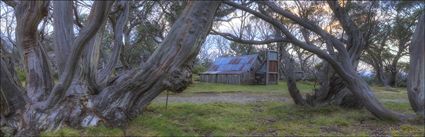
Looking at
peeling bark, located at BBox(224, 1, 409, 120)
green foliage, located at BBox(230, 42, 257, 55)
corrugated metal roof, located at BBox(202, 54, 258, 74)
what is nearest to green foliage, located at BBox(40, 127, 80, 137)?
peeling bark, located at BBox(224, 1, 409, 120)

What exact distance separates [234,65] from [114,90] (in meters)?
17.4

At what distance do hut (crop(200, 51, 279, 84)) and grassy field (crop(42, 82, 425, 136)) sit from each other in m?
12.3

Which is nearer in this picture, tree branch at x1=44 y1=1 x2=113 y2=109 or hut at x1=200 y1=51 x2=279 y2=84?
tree branch at x1=44 y1=1 x2=113 y2=109

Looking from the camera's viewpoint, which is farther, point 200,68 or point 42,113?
point 200,68

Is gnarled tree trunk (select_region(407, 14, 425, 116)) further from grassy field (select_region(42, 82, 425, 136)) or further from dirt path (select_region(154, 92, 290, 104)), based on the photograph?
dirt path (select_region(154, 92, 290, 104))

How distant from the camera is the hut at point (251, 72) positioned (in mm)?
21094

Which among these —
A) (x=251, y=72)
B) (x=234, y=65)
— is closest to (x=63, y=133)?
(x=251, y=72)

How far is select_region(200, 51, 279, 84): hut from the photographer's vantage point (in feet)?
69.2

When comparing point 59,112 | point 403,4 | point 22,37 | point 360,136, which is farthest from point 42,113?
point 403,4

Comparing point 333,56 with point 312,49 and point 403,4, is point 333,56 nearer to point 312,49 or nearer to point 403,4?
point 312,49

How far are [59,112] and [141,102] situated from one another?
122 cm

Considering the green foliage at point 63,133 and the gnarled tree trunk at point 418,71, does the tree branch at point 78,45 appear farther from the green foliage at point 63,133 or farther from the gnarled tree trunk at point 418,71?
the gnarled tree trunk at point 418,71

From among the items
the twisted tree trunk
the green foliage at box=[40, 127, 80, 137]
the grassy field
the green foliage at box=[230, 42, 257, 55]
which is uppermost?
the green foliage at box=[230, 42, 257, 55]

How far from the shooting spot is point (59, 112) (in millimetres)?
5293
